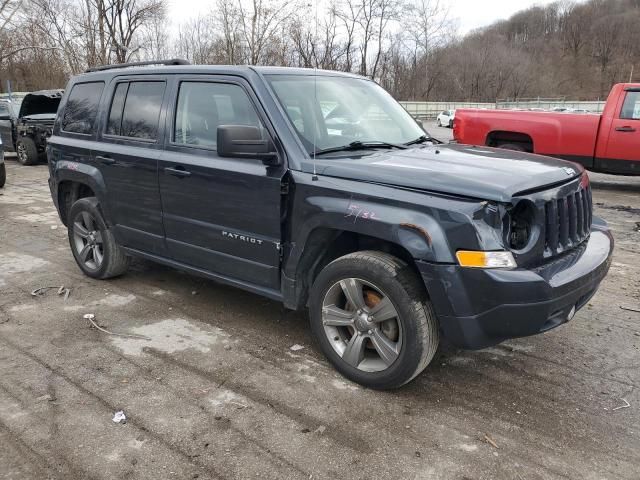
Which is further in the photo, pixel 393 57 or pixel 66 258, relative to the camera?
pixel 393 57

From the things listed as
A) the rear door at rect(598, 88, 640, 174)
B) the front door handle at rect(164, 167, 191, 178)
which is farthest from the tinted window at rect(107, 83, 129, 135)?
the rear door at rect(598, 88, 640, 174)

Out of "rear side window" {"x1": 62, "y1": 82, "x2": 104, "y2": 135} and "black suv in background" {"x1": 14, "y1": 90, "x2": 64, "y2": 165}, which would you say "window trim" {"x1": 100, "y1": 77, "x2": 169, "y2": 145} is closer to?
"rear side window" {"x1": 62, "y1": 82, "x2": 104, "y2": 135}

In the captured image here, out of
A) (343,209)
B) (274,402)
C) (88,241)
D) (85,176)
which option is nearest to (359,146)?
(343,209)

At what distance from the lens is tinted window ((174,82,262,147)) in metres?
3.70

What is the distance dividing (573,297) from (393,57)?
53673mm

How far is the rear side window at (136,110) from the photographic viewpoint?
4234 millimetres

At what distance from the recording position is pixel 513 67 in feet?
263

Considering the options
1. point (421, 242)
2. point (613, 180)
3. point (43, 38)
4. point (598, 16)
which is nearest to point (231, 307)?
point (421, 242)

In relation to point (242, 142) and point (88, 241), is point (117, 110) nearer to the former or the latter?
point (88, 241)

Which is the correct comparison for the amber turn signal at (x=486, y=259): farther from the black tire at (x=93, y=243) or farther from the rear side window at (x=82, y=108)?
the rear side window at (x=82, y=108)

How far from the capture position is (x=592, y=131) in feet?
30.8

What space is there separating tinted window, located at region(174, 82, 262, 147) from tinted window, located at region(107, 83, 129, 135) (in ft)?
2.59

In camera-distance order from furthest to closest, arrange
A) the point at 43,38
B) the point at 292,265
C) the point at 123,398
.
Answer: the point at 43,38
the point at 292,265
the point at 123,398

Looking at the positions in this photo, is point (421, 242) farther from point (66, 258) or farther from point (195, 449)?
point (66, 258)
